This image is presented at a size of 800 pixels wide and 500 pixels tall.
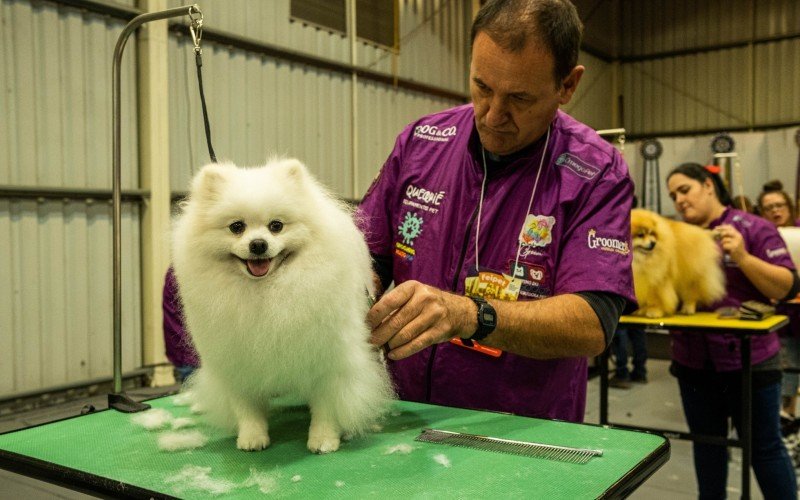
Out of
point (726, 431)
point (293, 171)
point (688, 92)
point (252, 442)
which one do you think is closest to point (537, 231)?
point (293, 171)

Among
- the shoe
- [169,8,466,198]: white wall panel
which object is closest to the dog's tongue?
[169,8,466,198]: white wall panel

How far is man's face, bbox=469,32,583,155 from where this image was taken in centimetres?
181

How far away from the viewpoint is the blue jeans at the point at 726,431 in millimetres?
3445

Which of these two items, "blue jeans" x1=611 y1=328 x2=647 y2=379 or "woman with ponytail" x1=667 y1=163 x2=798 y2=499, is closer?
"woman with ponytail" x1=667 y1=163 x2=798 y2=499

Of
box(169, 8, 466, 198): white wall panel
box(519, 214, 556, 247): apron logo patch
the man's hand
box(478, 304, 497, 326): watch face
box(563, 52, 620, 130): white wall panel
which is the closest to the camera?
the man's hand

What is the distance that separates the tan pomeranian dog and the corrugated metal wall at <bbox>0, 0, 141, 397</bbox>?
4.44 m

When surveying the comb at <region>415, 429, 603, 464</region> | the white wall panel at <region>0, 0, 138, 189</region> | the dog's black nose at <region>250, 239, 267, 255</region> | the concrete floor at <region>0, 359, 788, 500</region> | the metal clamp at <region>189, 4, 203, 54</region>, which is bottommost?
the concrete floor at <region>0, 359, 788, 500</region>

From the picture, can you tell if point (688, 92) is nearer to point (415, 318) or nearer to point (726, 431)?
point (726, 431)

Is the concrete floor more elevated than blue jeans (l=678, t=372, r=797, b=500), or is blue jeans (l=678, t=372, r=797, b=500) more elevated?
blue jeans (l=678, t=372, r=797, b=500)

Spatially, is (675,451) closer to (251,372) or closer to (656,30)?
(251,372)

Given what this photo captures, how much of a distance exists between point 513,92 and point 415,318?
2.35 feet

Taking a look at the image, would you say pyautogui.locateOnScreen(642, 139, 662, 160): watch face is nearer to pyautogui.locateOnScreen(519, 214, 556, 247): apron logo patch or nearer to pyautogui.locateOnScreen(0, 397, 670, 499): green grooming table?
pyautogui.locateOnScreen(519, 214, 556, 247): apron logo patch

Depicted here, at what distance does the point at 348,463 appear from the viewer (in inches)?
58.3

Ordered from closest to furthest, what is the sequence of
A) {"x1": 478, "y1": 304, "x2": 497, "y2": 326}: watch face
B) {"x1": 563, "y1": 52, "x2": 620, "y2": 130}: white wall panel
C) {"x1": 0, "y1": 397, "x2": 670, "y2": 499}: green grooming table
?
{"x1": 0, "y1": 397, "x2": 670, "y2": 499}: green grooming table < {"x1": 478, "y1": 304, "x2": 497, "y2": 326}: watch face < {"x1": 563, "y1": 52, "x2": 620, "y2": 130}: white wall panel
